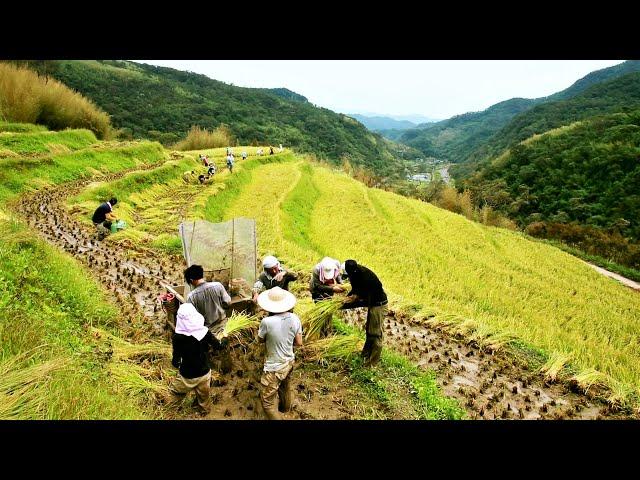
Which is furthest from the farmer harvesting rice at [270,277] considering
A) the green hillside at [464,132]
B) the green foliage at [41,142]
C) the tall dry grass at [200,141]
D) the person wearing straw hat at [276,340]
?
the green hillside at [464,132]

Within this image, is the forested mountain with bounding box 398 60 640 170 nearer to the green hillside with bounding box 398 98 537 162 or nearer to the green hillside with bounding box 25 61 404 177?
the green hillside with bounding box 398 98 537 162

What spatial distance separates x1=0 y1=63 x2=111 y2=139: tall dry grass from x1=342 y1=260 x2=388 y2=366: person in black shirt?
19.9 meters

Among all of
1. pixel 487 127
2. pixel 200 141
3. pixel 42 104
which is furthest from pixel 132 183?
pixel 487 127

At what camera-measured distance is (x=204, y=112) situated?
53.4 metres

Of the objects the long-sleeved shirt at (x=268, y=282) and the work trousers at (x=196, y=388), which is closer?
the work trousers at (x=196, y=388)

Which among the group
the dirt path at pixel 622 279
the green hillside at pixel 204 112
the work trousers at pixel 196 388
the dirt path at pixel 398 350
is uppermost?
the green hillside at pixel 204 112

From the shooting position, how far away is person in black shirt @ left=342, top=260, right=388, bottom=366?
4207 millimetres

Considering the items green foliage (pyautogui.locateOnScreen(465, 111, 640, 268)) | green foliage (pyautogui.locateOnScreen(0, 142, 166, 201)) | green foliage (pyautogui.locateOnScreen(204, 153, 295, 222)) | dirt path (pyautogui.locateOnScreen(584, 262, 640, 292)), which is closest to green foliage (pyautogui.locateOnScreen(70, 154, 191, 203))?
green foliage (pyautogui.locateOnScreen(0, 142, 166, 201))

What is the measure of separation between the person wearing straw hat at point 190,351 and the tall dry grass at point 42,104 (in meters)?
19.5

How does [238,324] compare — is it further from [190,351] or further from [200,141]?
[200,141]

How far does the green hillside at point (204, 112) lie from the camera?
42125 mm

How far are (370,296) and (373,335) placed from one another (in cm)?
51

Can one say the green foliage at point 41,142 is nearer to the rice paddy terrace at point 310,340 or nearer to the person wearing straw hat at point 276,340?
the rice paddy terrace at point 310,340
